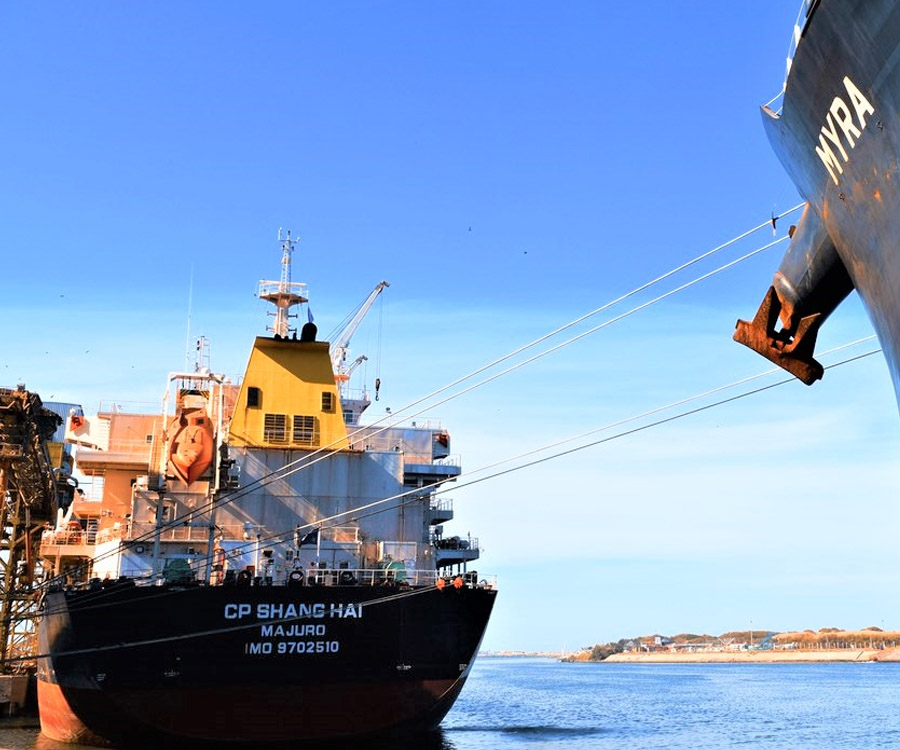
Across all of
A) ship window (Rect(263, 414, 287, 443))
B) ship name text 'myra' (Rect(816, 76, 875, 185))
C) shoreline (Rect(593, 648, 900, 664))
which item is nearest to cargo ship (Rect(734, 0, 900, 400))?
ship name text 'myra' (Rect(816, 76, 875, 185))

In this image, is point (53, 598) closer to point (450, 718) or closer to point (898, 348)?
point (450, 718)

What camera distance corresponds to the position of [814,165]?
8625 mm

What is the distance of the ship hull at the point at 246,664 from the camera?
2223cm

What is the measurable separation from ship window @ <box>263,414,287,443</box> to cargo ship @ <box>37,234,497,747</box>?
42 millimetres

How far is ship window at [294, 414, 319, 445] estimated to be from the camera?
96.0ft

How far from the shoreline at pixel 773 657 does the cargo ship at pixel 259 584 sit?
5815 inches

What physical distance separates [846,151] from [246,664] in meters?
18.6

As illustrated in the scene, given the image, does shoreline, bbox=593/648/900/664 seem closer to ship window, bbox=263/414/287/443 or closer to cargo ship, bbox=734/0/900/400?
ship window, bbox=263/414/287/443

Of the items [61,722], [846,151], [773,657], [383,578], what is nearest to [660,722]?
[383,578]

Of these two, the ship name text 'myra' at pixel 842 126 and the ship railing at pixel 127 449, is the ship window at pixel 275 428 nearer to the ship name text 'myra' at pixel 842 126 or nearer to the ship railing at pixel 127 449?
the ship railing at pixel 127 449

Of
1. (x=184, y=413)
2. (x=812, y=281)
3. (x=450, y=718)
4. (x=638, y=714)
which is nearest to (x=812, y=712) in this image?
(x=638, y=714)

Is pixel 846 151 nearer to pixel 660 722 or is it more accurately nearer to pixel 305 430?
pixel 305 430

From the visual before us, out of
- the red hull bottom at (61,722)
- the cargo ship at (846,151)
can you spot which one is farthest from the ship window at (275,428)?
the cargo ship at (846,151)

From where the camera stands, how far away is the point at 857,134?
745 cm
